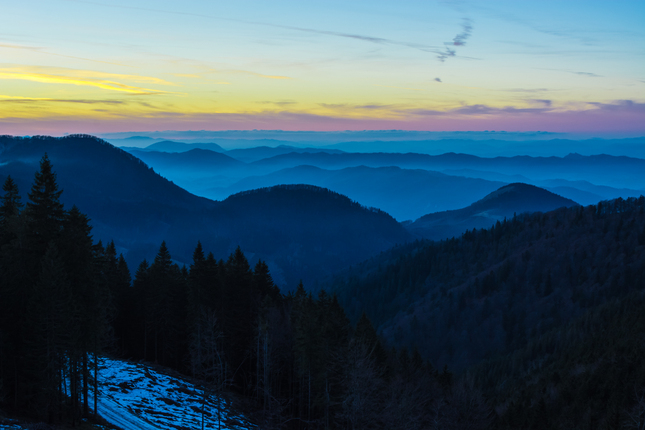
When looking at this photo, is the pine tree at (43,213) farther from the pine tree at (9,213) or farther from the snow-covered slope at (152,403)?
the snow-covered slope at (152,403)

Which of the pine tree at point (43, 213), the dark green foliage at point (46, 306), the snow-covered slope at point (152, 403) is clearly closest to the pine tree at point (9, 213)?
the dark green foliage at point (46, 306)

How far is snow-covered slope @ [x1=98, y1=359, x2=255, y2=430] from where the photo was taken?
35.4m

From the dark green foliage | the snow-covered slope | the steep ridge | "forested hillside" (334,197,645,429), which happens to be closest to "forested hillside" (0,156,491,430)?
the dark green foliage

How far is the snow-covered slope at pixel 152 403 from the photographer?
35406 millimetres

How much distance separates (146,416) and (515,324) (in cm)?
12457

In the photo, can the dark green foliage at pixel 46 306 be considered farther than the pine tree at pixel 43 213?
No

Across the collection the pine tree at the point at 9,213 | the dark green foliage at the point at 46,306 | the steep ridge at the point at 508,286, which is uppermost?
the pine tree at the point at 9,213

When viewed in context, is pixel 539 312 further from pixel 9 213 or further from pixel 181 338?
pixel 9 213

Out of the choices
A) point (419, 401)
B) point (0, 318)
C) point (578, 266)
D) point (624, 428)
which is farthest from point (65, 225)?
point (578, 266)

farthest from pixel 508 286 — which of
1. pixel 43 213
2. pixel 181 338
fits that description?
pixel 43 213

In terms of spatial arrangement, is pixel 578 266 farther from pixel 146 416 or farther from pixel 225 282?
pixel 146 416

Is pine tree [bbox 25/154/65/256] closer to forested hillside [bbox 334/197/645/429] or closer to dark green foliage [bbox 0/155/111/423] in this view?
dark green foliage [bbox 0/155/111/423]

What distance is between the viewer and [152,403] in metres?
38.5

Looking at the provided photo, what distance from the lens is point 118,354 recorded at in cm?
5478
